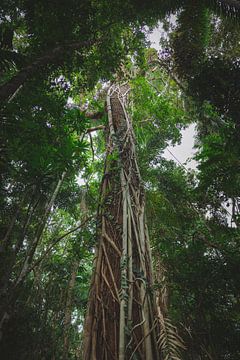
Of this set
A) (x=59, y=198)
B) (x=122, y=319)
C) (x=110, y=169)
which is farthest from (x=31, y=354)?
(x=59, y=198)

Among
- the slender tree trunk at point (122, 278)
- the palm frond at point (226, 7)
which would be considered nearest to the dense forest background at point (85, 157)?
the palm frond at point (226, 7)

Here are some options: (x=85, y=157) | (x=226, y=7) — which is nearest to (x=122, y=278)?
(x=85, y=157)

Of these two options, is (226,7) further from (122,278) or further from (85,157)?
(122,278)

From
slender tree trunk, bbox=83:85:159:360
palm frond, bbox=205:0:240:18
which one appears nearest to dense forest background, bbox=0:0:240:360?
palm frond, bbox=205:0:240:18

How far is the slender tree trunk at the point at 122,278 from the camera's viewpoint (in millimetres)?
1812

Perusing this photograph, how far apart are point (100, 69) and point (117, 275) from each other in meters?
3.06

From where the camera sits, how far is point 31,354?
3.02 m

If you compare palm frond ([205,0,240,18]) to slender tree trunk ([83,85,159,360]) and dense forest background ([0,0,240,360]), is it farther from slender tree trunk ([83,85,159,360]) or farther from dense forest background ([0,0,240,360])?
slender tree trunk ([83,85,159,360])

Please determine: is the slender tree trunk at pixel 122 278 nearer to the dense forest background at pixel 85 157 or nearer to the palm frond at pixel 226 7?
the dense forest background at pixel 85 157

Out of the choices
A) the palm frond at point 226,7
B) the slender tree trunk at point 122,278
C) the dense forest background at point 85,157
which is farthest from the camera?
the palm frond at point 226,7

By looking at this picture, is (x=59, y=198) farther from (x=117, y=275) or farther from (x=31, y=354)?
(x=117, y=275)

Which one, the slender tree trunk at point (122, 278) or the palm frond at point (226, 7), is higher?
the palm frond at point (226, 7)

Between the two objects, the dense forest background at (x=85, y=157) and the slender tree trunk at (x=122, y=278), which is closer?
the slender tree trunk at (x=122, y=278)

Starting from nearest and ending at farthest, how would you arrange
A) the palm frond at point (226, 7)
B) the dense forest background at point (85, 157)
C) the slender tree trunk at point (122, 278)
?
the slender tree trunk at point (122, 278) → the dense forest background at point (85, 157) → the palm frond at point (226, 7)
